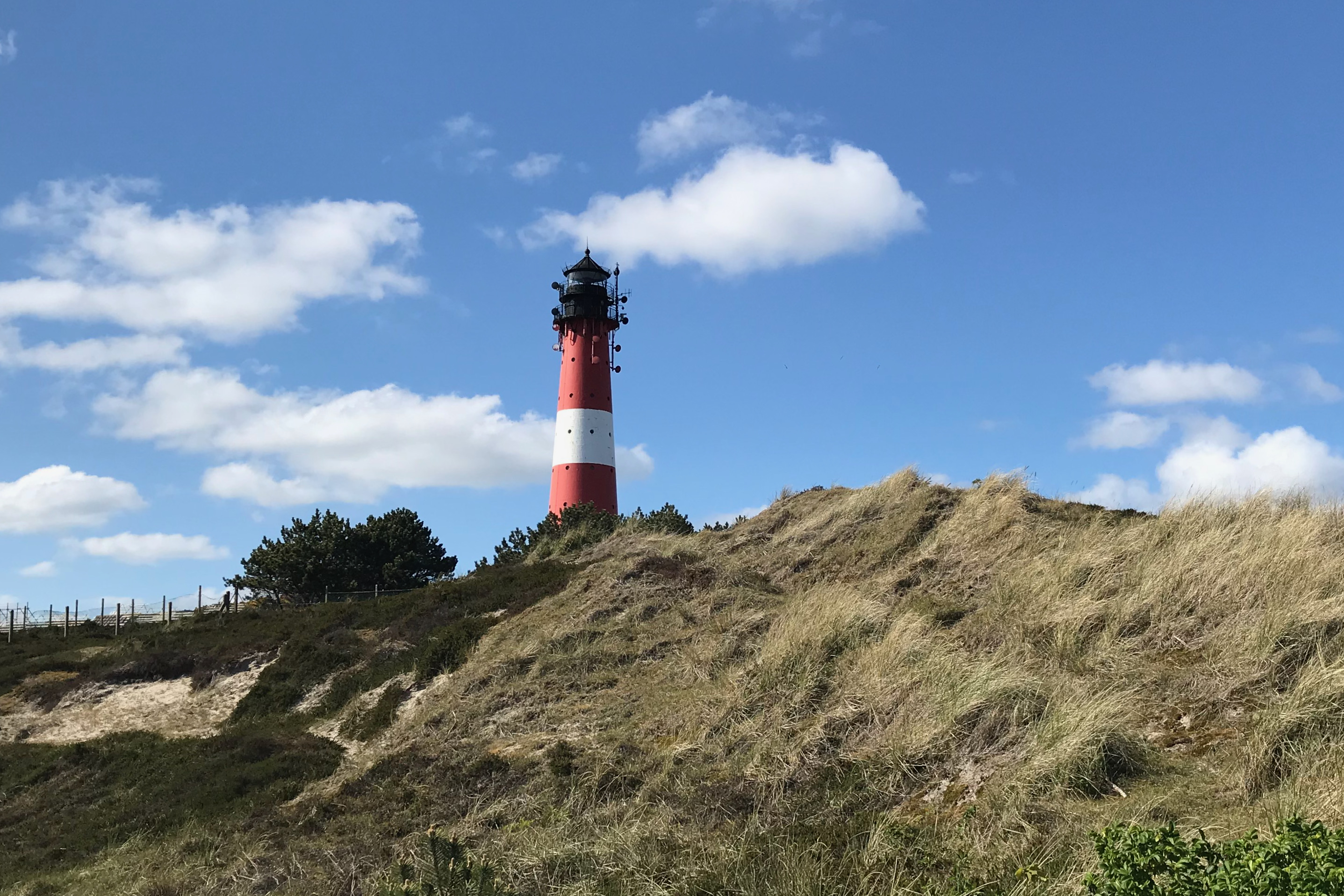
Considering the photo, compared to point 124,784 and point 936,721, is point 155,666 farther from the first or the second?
point 936,721

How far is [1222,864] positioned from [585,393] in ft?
125

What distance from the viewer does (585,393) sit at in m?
43.3

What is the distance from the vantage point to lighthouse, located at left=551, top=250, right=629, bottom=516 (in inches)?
1650

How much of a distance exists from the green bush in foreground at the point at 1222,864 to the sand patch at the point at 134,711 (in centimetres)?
2246

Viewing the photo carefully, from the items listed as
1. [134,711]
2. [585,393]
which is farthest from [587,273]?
[134,711]

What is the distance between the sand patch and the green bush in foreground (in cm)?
2246

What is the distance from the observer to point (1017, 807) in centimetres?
891

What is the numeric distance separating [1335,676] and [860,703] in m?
5.17

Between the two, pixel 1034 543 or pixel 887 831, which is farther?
pixel 1034 543

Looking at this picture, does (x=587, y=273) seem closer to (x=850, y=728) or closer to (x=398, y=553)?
(x=398, y=553)

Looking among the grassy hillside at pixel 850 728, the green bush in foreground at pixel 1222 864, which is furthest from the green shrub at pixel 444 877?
the green bush in foreground at pixel 1222 864

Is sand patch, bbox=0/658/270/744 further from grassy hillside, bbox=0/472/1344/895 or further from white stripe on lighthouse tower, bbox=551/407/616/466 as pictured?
white stripe on lighthouse tower, bbox=551/407/616/466

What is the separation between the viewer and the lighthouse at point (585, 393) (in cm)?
4191

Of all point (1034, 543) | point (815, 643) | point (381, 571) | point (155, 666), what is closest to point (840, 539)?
point (1034, 543)
